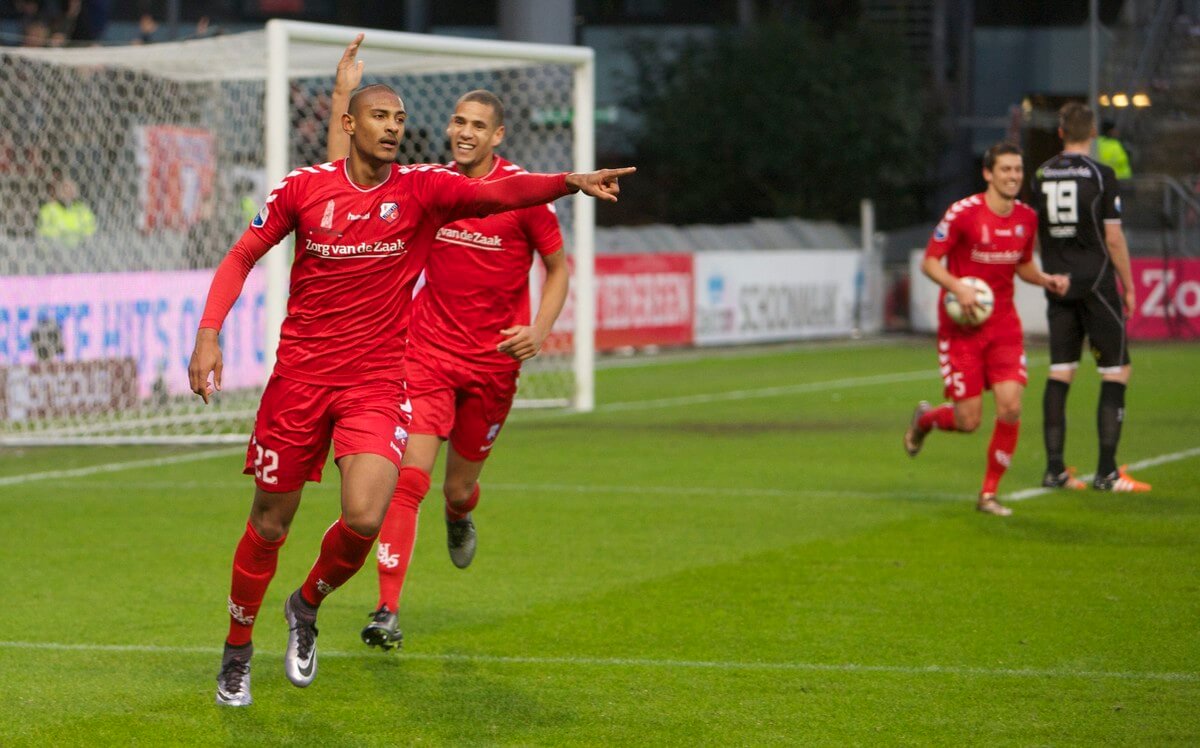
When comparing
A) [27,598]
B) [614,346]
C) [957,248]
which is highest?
[957,248]

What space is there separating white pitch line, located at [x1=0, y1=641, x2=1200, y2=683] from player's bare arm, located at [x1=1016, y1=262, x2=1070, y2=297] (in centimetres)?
429

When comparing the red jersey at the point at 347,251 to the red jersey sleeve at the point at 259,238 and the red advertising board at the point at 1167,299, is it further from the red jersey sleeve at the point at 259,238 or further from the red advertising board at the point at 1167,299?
the red advertising board at the point at 1167,299

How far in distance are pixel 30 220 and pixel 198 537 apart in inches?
300

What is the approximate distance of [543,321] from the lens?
7.40 m

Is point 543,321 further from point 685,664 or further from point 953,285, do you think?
point 953,285

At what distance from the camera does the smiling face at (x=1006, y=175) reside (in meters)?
10.7

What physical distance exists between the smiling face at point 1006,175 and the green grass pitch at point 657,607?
6.09 ft

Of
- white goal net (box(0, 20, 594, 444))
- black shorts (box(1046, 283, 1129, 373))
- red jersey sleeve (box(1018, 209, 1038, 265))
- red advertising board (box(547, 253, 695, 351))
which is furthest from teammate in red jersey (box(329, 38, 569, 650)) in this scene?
red advertising board (box(547, 253, 695, 351))

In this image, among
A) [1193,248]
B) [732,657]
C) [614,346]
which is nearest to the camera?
[732,657]

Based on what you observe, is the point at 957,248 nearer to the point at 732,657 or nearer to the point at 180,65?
the point at 732,657

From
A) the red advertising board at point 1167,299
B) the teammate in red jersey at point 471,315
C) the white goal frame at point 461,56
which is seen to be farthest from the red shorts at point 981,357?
the red advertising board at point 1167,299

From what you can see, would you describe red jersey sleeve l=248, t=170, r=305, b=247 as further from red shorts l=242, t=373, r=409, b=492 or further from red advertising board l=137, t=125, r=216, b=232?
red advertising board l=137, t=125, r=216, b=232

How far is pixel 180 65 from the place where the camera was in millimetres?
15961

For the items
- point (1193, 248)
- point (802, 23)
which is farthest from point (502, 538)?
point (802, 23)
